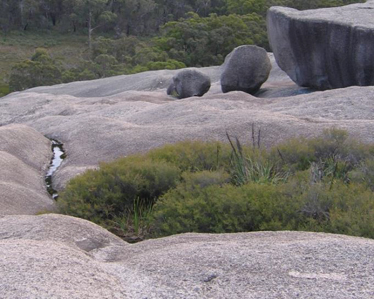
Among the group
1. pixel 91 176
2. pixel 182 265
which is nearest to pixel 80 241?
pixel 182 265

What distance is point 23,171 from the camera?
49.5 feet

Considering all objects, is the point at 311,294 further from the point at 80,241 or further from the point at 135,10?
the point at 135,10

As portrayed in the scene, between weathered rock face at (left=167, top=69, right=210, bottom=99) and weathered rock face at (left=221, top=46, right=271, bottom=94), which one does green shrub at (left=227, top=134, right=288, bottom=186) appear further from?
weathered rock face at (left=167, top=69, right=210, bottom=99)

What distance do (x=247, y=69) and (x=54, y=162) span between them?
1055cm

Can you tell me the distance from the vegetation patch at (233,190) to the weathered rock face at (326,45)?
348 inches

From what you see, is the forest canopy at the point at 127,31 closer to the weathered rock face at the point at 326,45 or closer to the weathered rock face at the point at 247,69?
the weathered rock face at the point at 247,69

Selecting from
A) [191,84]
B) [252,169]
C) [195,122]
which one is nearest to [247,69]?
[191,84]

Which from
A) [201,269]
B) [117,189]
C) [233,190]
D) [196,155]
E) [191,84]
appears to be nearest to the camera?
[201,269]

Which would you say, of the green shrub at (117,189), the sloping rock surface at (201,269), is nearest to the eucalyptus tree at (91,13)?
the green shrub at (117,189)

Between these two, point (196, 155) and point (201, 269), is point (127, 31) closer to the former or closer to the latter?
point (196, 155)

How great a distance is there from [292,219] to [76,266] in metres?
3.66

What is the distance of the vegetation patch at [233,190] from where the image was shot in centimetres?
870

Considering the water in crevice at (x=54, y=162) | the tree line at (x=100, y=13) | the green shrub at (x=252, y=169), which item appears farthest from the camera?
the tree line at (x=100, y=13)

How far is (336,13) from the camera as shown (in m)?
22.2
